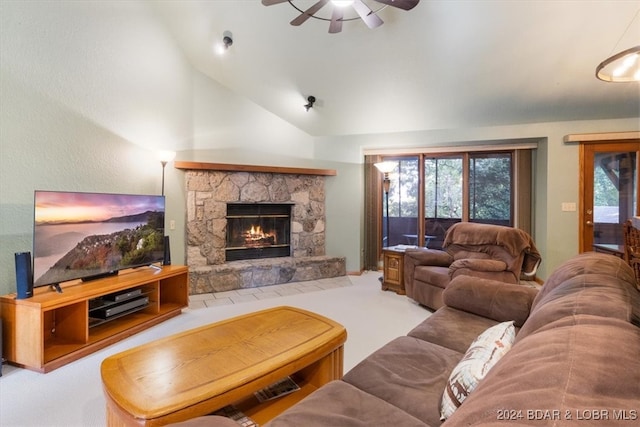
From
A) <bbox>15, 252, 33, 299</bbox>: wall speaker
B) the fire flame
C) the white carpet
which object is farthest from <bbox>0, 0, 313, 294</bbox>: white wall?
the fire flame

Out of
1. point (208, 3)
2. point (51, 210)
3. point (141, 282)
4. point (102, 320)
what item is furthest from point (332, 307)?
point (208, 3)

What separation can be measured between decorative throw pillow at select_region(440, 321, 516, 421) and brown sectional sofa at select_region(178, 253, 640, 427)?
9 cm

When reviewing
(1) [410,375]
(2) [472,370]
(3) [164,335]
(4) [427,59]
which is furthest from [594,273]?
(3) [164,335]

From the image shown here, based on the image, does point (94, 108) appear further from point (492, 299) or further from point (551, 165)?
point (551, 165)

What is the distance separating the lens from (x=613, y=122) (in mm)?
3916

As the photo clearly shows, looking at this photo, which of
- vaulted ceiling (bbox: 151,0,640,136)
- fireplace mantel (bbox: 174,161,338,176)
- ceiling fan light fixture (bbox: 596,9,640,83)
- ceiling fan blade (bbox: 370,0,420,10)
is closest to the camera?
ceiling fan light fixture (bbox: 596,9,640,83)

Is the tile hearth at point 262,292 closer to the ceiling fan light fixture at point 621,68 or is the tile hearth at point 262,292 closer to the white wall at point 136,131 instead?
the white wall at point 136,131

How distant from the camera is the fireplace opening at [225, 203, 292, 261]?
4676 mm

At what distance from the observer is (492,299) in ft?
6.53

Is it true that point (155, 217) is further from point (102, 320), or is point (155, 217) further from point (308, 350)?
point (308, 350)

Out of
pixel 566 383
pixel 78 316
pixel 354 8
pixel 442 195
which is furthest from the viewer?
pixel 442 195

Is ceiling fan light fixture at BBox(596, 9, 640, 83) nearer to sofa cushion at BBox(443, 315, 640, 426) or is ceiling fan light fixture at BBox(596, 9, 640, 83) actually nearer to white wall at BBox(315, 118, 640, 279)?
sofa cushion at BBox(443, 315, 640, 426)

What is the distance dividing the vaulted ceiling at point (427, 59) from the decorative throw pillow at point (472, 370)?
2.89m

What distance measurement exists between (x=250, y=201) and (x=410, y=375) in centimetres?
370
